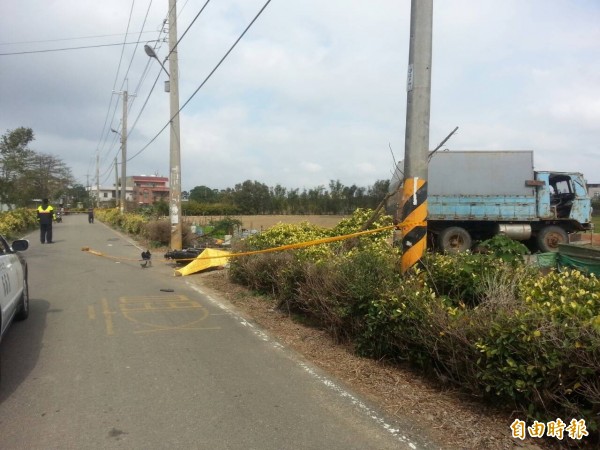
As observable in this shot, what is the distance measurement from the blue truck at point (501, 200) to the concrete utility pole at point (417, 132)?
37.9ft

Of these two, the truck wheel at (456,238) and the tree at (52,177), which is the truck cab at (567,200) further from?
the tree at (52,177)

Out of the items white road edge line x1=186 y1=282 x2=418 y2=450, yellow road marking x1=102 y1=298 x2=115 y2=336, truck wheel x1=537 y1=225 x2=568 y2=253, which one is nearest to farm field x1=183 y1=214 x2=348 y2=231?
truck wheel x1=537 y1=225 x2=568 y2=253

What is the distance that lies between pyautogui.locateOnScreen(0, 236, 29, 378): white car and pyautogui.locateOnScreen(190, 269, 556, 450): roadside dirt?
3.25 metres

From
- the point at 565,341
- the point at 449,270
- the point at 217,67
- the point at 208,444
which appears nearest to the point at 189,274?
the point at 217,67

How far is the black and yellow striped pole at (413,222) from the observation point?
609 cm

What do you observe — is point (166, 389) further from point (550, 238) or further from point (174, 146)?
point (550, 238)

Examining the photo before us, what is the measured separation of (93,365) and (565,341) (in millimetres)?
4623

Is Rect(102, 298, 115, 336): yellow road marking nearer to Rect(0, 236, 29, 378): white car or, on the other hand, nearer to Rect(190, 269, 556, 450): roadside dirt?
Rect(0, 236, 29, 378): white car

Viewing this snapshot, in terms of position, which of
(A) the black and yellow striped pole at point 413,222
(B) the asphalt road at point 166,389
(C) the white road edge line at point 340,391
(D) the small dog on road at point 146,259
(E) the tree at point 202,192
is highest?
(E) the tree at point 202,192

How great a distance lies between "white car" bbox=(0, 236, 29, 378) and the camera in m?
5.28

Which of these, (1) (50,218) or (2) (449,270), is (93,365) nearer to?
(2) (449,270)

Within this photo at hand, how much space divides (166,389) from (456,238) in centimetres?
1505

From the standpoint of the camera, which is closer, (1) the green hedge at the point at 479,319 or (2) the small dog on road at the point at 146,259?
(1) the green hedge at the point at 479,319

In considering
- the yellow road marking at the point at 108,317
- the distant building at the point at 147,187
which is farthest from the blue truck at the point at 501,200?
the distant building at the point at 147,187
